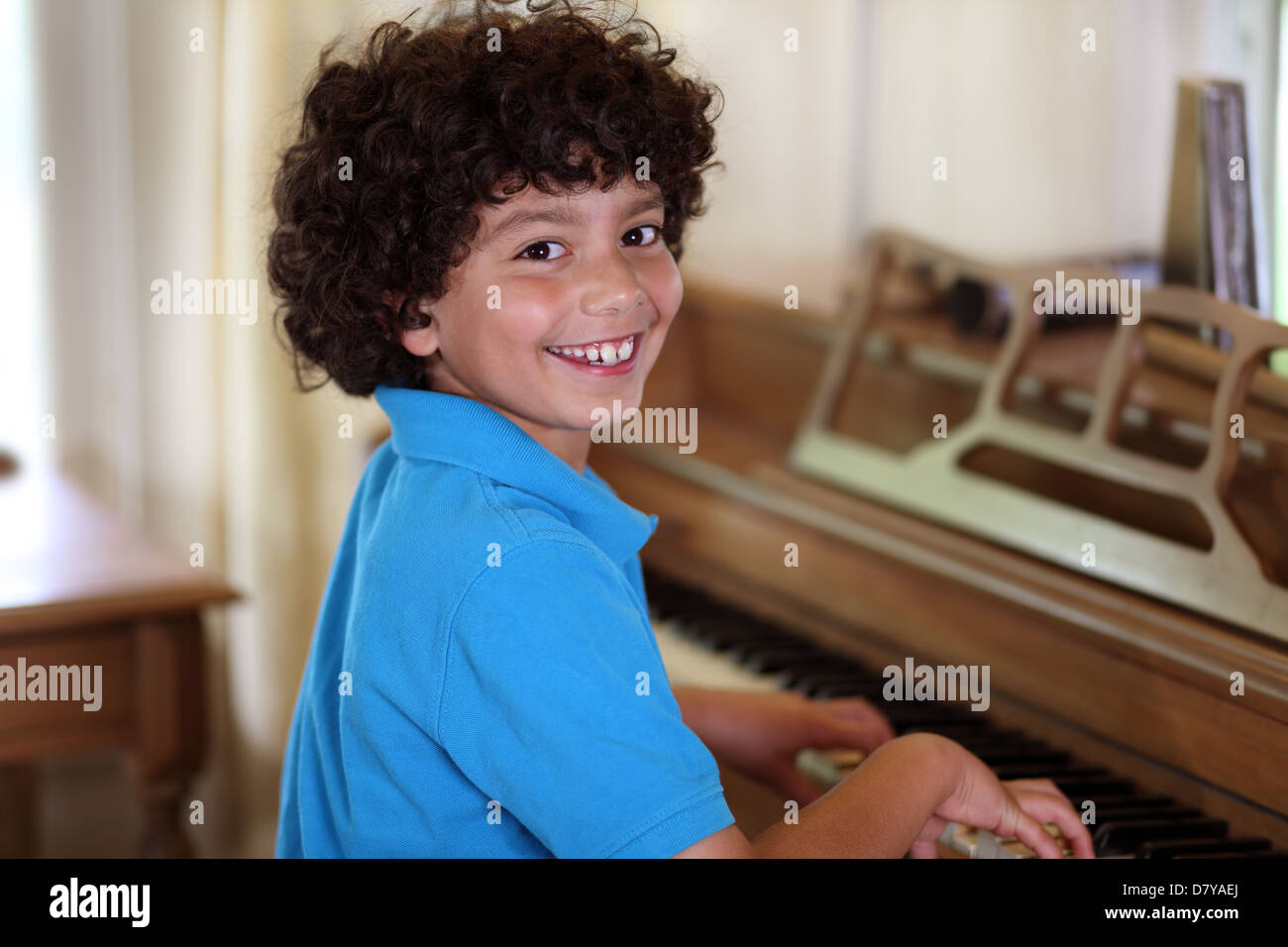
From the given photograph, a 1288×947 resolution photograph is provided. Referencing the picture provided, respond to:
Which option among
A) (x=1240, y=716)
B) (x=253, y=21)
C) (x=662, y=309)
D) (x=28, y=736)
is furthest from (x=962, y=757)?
(x=253, y=21)

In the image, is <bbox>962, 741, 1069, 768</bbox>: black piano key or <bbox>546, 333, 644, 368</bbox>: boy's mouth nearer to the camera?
<bbox>546, 333, 644, 368</bbox>: boy's mouth

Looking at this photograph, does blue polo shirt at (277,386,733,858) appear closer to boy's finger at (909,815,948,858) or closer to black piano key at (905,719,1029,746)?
boy's finger at (909,815,948,858)

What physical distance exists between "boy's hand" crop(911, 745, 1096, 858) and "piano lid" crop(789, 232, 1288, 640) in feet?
1.08

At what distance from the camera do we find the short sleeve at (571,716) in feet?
3.19

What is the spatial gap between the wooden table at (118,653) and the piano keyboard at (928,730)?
2.30 ft

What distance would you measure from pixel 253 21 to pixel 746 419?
3.97 ft

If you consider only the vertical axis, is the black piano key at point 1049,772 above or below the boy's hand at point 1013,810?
below

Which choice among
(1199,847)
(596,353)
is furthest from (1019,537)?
(596,353)

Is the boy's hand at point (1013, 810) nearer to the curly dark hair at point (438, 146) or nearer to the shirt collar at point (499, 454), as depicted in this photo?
the shirt collar at point (499, 454)

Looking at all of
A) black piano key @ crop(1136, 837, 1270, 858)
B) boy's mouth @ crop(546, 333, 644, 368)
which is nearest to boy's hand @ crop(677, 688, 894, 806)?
black piano key @ crop(1136, 837, 1270, 858)

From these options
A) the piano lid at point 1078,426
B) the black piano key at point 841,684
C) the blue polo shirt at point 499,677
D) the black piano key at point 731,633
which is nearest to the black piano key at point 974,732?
the black piano key at point 841,684

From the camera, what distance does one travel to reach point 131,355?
2.76 metres

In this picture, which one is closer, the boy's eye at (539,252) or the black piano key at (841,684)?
the boy's eye at (539,252)

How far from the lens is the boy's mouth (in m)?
1.18
